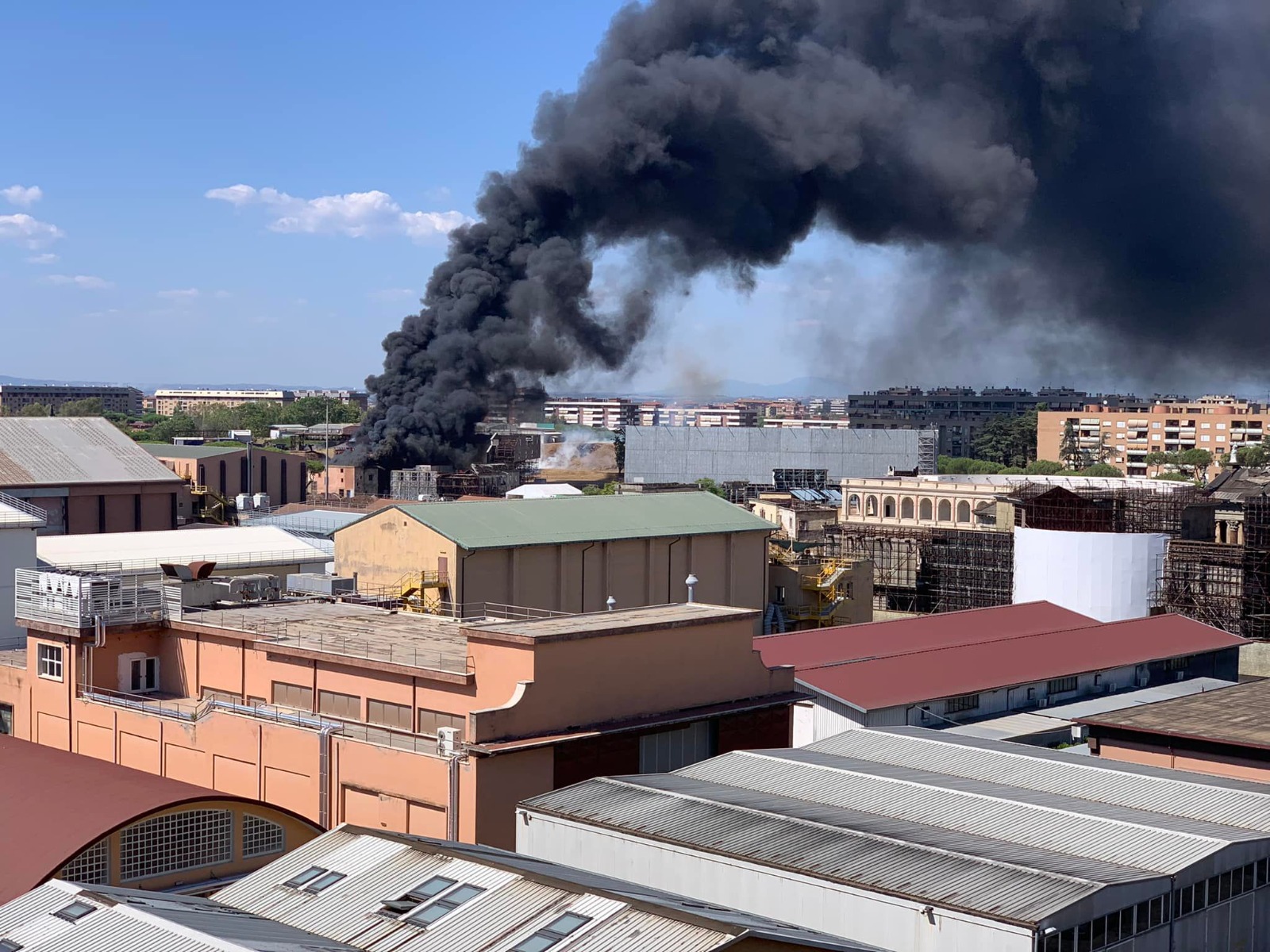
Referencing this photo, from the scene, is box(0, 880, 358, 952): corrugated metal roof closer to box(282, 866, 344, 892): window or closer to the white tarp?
box(282, 866, 344, 892): window

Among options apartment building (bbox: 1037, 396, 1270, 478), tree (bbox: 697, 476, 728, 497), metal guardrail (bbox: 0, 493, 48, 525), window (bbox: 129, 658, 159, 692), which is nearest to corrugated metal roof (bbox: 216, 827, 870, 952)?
window (bbox: 129, 658, 159, 692)

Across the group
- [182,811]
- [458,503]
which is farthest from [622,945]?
[458,503]

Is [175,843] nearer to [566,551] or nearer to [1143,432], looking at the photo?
[566,551]

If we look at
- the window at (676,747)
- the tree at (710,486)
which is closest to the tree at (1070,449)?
the tree at (710,486)

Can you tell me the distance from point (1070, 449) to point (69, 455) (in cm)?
9877

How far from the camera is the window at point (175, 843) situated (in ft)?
54.4

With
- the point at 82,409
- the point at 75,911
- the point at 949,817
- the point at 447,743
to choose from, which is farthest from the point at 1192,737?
the point at 82,409

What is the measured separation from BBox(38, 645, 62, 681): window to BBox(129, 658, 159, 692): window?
1.16m

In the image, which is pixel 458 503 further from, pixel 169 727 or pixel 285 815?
pixel 285 815

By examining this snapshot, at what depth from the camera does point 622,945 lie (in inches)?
489

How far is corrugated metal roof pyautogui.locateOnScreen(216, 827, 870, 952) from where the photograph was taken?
41.2 ft

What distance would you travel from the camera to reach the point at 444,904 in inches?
544

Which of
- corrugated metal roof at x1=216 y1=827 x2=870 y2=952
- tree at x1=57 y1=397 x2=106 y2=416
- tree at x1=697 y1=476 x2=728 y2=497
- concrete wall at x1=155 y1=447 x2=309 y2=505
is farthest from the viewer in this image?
tree at x1=57 y1=397 x2=106 y2=416

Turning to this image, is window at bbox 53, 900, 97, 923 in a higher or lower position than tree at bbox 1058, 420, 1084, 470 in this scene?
lower
